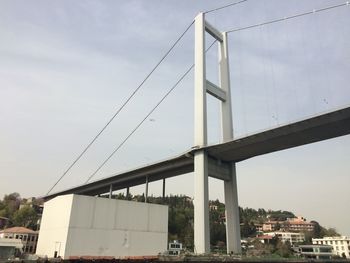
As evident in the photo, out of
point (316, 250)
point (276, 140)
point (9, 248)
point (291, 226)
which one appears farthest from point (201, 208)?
point (291, 226)

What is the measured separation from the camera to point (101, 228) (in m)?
35.3

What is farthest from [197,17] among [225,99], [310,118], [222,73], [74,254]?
[74,254]

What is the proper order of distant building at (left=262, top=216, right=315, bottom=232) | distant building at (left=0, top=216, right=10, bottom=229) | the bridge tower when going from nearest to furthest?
the bridge tower, distant building at (left=0, top=216, right=10, bottom=229), distant building at (left=262, top=216, right=315, bottom=232)

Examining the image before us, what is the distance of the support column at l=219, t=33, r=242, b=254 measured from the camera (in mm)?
35125

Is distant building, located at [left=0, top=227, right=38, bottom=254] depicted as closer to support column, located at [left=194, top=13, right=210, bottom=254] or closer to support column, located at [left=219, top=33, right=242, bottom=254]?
support column, located at [left=219, top=33, right=242, bottom=254]

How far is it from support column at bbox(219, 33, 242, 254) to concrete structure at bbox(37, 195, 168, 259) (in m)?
9.00

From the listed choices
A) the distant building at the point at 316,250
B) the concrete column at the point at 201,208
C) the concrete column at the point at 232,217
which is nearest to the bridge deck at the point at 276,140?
the concrete column at the point at 201,208

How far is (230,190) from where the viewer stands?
3756 centimetres

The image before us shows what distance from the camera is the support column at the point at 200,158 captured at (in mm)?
31281

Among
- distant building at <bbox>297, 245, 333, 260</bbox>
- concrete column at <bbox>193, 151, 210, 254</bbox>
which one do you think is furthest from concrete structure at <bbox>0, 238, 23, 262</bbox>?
distant building at <bbox>297, 245, 333, 260</bbox>

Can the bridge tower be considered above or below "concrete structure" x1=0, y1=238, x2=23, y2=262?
above

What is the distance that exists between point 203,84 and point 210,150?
6886 millimetres

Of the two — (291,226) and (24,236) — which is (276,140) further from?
(291,226)

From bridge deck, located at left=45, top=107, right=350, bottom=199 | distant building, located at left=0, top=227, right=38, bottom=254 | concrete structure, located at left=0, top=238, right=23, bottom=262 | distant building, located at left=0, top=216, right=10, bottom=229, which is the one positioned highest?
bridge deck, located at left=45, top=107, right=350, bottom=199
